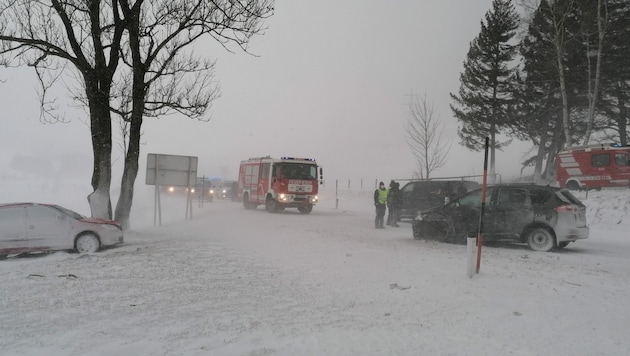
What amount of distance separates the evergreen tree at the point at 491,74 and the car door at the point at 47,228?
29.3m

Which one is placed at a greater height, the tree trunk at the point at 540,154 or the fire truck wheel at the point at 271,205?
the tree trunk at the point at 540,154

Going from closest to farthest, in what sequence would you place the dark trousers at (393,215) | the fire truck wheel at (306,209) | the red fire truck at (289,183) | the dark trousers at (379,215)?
the dark trousers at (379,215)
the dark trousers at (393,215)
the red fire truck at (289,183)
the fire truck wheel at (306,209)

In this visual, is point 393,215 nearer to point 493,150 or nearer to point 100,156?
point 100,156

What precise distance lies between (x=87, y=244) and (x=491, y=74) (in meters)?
30.2

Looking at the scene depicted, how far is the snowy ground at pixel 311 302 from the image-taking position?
16.5 ft

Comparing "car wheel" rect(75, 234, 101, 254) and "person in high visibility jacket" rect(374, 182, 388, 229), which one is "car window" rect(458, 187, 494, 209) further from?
"car wheel" rect(75, 234, 101, 254)

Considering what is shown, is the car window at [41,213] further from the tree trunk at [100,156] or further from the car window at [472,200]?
the car window at [472,200]

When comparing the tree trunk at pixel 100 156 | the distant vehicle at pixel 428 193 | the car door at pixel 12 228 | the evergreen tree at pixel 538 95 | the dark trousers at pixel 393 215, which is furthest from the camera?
the evergreen tree at pixel 538 95

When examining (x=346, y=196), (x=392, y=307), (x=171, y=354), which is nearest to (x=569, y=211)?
(x=392, y=307)

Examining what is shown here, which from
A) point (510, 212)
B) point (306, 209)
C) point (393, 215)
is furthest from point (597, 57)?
point (510, 212)

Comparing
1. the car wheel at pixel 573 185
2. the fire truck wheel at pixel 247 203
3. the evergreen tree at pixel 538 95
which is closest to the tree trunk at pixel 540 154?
A: the evergreen tree at pixel 538 95

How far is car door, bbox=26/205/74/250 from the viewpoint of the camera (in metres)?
10.9

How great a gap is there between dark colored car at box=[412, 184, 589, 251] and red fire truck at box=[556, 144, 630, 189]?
556 inches

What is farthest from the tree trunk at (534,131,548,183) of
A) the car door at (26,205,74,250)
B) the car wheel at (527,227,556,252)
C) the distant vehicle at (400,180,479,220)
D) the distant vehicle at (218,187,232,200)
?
the car door at (26,205,74,250)
